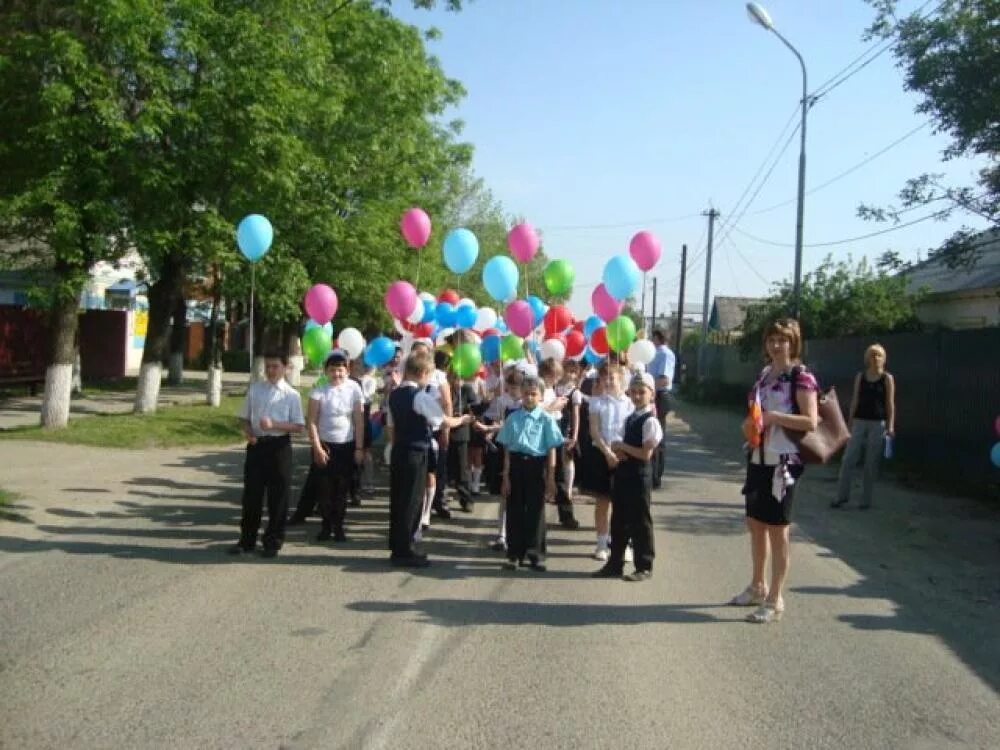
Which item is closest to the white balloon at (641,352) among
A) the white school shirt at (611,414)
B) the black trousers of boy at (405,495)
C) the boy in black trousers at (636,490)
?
the white school shirt at (611,414)

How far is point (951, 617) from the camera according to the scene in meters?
6.31

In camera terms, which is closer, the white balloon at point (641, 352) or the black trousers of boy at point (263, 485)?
the black trousers of boy at point (263, 485)

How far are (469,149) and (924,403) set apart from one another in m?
16.2

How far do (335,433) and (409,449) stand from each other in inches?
42.6

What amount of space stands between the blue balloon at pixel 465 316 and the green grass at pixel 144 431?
18.9ft

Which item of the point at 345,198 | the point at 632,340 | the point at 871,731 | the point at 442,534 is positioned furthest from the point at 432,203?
the point at 871,731

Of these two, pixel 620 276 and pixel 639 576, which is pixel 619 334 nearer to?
pixel 620 276

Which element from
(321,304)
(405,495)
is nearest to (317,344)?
(321,304)

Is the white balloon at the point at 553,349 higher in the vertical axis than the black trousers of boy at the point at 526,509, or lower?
higher

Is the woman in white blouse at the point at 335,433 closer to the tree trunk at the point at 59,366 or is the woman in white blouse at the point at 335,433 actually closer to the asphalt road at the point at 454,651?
the asphalt road at the point at 454,651

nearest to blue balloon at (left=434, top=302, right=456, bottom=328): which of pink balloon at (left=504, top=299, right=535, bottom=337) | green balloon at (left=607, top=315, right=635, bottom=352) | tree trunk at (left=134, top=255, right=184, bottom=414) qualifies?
pink balloon at (left=504, top=299, right=535, bottom=337)

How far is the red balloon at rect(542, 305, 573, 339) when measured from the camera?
12.4 m

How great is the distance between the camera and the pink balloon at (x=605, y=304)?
34.2 feet

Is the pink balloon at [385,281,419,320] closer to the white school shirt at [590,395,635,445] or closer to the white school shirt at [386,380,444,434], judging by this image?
the white school shirt at [386,380,444,434]
